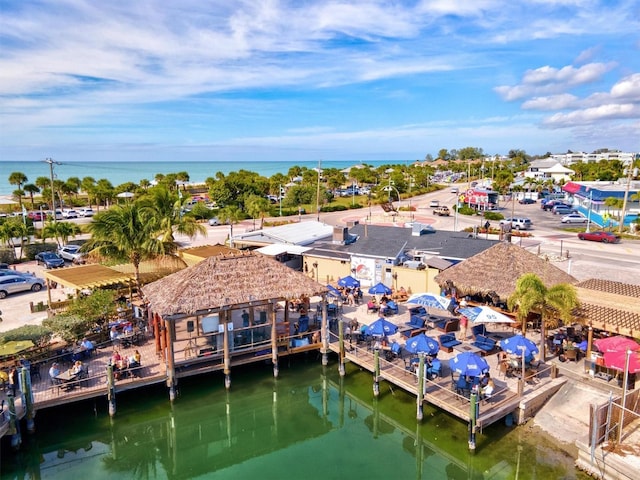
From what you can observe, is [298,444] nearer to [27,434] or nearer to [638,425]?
[27,434]

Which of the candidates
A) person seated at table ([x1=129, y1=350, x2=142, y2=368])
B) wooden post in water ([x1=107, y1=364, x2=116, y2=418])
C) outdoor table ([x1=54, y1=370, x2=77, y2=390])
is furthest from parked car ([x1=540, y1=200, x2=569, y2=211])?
outdoor table ([x1=54, y1=370, x2=77, y2=390])

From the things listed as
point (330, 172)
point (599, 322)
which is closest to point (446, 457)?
point (599, 322)

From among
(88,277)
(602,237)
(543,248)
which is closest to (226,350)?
Result: (88,277)

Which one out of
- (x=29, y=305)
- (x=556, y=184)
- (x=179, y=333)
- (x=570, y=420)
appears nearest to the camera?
(x=570, y=420)

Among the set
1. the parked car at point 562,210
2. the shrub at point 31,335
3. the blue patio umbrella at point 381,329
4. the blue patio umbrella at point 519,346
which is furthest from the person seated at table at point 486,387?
the parked car at point 562,210

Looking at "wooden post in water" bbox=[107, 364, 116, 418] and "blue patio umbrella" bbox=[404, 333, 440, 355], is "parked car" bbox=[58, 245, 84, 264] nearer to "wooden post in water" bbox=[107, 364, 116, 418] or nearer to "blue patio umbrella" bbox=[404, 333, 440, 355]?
"wooden post in water" bbox=[107, 364, 116, 418]
